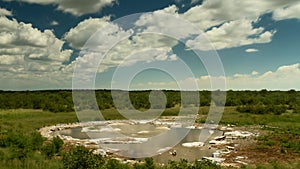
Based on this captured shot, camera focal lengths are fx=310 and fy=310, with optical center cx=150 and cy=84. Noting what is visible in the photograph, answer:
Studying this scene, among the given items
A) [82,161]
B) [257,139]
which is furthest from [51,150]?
[257,139]

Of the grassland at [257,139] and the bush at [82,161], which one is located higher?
the bush at [82,161]

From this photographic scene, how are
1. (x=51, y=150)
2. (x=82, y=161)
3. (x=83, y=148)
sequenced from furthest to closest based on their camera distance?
(x=51, y=150) → (x=83, y=148) → (x=82, y=161)

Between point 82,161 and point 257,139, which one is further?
point 257,139

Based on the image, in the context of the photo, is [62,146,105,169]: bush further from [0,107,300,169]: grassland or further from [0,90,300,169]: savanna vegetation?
[0,107,300,169]: grassland

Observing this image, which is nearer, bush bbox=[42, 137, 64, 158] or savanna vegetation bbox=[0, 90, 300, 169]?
A: savanna vegetation bbox=[0, 90, 300, 169]

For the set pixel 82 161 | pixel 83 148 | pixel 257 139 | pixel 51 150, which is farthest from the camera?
pixel 257 139

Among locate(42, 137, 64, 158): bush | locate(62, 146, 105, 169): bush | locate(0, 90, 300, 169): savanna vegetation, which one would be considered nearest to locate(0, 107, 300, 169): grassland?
locate(0, 90, 300, 169): savanna vegetation

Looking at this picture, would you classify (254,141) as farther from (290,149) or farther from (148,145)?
(148,145)

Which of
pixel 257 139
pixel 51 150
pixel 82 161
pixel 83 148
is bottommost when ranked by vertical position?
pixel 257 139

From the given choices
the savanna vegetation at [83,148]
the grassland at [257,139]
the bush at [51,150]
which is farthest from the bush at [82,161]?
the bush at [51,150]

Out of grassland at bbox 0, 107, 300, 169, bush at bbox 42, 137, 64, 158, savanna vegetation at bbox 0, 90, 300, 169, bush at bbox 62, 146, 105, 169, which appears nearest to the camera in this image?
bush at bbox 62, 146, 105, 169

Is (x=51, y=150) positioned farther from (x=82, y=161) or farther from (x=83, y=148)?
(x=82, y=161)

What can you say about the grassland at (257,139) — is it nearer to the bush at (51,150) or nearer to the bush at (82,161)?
the bush at (51,150)
